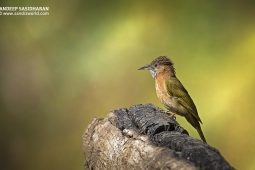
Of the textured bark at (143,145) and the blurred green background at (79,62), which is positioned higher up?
the blurred green background at (79,62)

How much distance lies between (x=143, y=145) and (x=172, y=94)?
124cm

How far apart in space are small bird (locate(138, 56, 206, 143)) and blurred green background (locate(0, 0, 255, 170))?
2.75 feet

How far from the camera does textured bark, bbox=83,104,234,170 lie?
1.80 m

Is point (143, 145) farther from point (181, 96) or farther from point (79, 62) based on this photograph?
point (79, 62)

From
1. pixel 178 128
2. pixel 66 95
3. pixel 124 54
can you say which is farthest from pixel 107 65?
pixel 178 128

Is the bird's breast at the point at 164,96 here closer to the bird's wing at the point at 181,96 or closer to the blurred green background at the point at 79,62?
the bird's wing at the point at 181,96

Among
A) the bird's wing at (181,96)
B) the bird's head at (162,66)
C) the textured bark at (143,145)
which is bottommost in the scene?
the textured bark at (143,145)

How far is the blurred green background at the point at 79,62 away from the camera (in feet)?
14.2

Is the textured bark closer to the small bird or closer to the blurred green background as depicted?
the small bird

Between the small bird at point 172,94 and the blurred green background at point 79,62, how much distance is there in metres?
0.84

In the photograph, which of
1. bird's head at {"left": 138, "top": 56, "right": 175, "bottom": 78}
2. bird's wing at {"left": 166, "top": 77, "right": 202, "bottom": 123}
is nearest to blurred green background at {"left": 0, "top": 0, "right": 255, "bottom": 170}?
bird's head at {"left": 138, "top": 56, "right": 175, "bottom": 78}

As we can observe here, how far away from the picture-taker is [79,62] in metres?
4.52

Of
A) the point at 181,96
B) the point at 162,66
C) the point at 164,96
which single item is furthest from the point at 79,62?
the point at 181,96

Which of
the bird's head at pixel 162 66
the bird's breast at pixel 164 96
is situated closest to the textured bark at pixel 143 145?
the bird's breast at pixel 164 96
